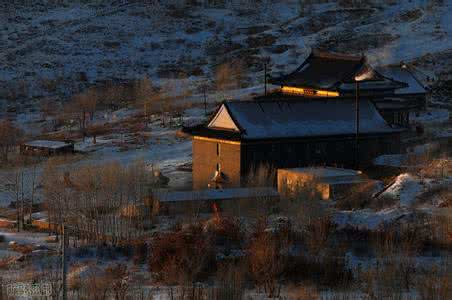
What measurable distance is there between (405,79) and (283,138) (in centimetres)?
1892

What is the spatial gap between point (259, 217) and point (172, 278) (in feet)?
19.9

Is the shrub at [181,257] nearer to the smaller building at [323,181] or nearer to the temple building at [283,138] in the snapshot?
the smaller building at [323,181]

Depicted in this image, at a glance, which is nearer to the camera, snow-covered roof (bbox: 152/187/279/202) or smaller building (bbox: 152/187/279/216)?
smaller building (bbox: 152/187/279/216)

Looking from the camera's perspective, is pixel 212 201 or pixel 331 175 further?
pixel 331 175

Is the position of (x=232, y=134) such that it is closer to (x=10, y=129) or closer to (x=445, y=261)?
(x=445, y=261)

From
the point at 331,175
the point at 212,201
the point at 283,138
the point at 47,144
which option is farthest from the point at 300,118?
the point at 47,144

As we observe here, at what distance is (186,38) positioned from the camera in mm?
85750

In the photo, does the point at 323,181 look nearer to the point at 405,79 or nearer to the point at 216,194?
the point at 216,194

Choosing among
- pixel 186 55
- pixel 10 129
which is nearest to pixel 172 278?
pixel 10 129

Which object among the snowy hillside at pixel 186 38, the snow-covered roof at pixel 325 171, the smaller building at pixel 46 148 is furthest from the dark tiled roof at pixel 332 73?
the snowy hillside at pixel 186 38

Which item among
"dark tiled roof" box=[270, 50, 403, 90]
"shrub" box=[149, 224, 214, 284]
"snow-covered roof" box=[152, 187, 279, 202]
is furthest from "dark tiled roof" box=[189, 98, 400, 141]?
"shrub" box=[149, 224, 214, 284]

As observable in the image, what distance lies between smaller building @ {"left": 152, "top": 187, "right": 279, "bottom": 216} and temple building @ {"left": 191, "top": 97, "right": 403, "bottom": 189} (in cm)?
394

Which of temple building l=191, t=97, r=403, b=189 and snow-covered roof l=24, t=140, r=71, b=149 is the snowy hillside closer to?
snow-covered roof l=24, t=140, r=71, b=149

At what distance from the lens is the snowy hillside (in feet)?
244
